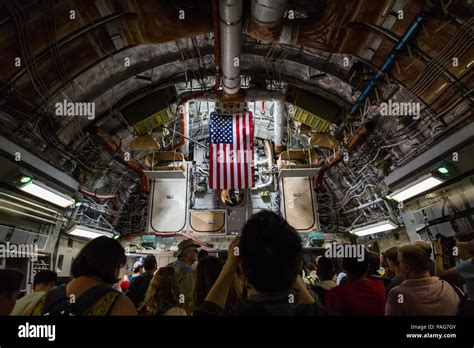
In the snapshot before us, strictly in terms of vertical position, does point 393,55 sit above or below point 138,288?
above

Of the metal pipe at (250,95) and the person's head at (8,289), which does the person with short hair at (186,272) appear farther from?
the metal pipe at (250,95)

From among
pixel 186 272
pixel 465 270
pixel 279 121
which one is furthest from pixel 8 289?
pixel 279 121

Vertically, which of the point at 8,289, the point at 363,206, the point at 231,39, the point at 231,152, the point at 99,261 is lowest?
the point at 8,289

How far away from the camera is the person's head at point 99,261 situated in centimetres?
186

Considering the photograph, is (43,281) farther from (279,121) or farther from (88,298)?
(279,121)

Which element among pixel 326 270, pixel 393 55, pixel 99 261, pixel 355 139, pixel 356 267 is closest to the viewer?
pixel 99 261

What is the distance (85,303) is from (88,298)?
30 mm

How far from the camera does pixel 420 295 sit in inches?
91.8

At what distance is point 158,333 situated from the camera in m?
1.37

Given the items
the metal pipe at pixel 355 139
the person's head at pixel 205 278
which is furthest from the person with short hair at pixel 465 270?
the metal pipe at pixel 355 139

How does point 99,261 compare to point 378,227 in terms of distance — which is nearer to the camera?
point 99,261

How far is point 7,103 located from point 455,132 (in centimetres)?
732

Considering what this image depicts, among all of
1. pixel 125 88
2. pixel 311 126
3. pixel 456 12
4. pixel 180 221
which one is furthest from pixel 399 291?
pixel 180 221

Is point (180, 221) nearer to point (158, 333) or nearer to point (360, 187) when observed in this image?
point (360, 187)
